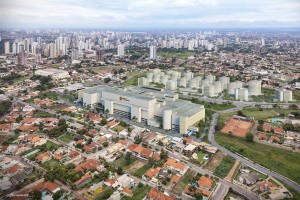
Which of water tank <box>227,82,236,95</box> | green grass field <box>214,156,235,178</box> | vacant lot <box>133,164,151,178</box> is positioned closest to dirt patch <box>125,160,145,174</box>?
vacant lot <box>133,164,151,178</box>

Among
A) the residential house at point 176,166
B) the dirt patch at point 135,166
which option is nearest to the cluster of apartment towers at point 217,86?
the residential house at point 176,166

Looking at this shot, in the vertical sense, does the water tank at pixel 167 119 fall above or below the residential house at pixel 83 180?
above

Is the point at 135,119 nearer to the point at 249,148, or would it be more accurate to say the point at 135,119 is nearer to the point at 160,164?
the point at 160,164

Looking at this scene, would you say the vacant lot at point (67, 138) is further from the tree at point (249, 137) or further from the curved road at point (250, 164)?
the tree at point (249, 137)

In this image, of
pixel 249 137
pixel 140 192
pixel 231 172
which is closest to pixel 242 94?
pixel 249 137

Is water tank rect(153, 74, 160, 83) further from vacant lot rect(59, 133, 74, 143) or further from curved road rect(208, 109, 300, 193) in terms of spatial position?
vacant lot rect(59, 133, 74, 143)

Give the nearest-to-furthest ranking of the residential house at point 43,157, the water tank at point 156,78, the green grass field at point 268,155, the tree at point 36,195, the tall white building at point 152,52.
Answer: the tree at point 36,195 < the green grass field at point 268,155 < the residential house at point 43,157 < the water tank at point 156,78 < the tall white building at point 152,52

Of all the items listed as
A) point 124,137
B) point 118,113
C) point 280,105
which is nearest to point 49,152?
point 124,137

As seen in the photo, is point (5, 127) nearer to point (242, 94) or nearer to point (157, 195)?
point (157, 195)
